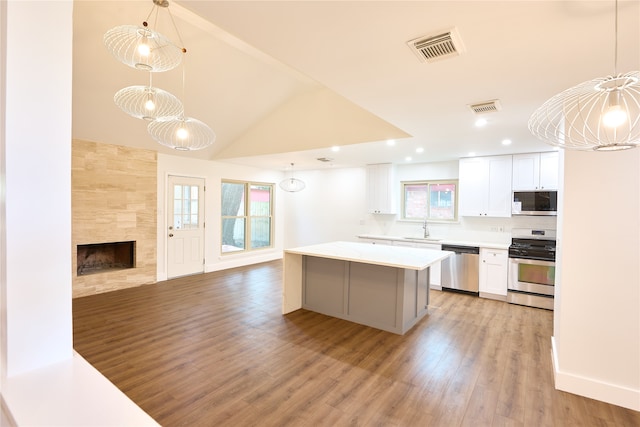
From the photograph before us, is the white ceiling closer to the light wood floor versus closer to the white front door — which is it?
the white front door

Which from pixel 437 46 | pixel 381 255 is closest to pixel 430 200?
pixel 381 255

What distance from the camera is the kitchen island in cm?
373

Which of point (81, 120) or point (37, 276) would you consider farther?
point (81, 120)

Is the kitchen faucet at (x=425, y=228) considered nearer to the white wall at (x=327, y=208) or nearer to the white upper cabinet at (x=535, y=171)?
the white wall at (x=327, y=208)

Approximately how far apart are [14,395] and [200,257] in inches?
237

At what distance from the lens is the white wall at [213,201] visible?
6109 millimetres

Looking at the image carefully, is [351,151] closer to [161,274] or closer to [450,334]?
[450,334]

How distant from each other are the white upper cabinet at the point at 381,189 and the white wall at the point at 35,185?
598 cm

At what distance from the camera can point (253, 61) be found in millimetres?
4555

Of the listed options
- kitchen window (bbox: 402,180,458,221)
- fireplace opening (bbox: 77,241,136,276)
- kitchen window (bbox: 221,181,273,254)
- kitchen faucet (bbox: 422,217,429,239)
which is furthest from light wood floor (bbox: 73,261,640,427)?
kitchen window (bbox: 221,181,273,254)

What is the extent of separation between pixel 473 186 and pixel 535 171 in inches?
36.9

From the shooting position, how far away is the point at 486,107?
3008 mm

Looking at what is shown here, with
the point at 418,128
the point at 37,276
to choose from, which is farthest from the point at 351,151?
the point at 37,276

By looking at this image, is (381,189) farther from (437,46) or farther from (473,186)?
(437,46)
